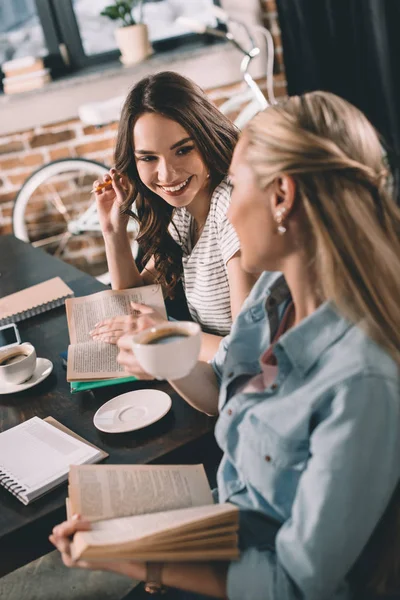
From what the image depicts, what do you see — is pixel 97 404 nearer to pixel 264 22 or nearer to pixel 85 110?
pixel 85 110

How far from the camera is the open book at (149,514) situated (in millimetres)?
822

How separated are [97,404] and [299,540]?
21.4 inches

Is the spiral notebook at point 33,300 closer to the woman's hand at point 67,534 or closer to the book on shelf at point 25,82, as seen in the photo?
the woman's hand at point 67,534

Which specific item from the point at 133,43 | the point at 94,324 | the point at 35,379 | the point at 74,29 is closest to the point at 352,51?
the point at 133,43

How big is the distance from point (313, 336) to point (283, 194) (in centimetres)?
19

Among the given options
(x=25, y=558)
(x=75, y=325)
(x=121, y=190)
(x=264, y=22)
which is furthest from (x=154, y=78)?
(x=264, y=22)

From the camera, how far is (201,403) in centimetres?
114

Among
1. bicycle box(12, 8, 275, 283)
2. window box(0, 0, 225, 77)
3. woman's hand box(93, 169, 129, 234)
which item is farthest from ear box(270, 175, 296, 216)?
window box(0, 0, 225, 77)

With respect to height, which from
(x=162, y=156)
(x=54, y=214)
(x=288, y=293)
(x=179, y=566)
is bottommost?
(x=54, y=214)

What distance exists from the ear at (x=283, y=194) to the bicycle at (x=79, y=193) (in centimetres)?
230

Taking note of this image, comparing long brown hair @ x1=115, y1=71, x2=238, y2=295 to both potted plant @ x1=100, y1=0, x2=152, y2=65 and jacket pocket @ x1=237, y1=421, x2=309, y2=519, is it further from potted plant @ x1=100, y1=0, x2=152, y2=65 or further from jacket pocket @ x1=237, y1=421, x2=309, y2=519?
potted plant @ x1=100, y1=0, x2=152, y2=65

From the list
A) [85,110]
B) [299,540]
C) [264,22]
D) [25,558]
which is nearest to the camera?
[299,540]

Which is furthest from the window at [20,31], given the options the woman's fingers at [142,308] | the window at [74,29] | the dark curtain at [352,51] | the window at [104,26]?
the woman's fingers at [142,308]

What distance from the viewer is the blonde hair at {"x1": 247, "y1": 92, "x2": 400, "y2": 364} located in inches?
32.3
